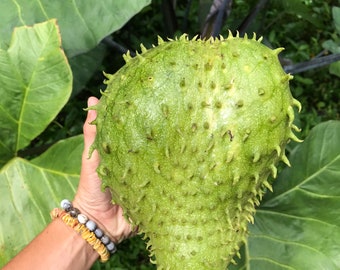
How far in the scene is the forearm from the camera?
1325 millimetres

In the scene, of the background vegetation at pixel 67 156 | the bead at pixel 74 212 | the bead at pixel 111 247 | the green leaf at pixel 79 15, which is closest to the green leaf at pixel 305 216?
the background vegetation at pixel 67 156

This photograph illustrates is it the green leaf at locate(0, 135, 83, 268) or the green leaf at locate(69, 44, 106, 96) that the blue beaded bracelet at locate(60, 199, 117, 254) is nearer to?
the green leaf at locate(0, 135, 83, 268)

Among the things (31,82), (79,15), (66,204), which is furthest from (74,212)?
(79,15)

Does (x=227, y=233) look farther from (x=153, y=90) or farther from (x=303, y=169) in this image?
(x=303, y=169)

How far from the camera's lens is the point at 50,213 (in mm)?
1449

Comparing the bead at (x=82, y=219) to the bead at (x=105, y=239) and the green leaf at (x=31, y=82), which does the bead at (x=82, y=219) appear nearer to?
the bead at (x=105, y=239)

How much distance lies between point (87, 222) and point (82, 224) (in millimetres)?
14

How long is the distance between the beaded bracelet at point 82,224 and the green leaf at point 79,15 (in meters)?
0.43

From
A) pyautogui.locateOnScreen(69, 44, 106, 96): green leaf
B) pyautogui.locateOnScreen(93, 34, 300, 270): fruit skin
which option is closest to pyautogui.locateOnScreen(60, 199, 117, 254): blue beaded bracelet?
pyautogui.locateOnScreen(93, 34, 300, 270): fruit skin

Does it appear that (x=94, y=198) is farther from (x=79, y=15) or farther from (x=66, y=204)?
(x=79, y=15)

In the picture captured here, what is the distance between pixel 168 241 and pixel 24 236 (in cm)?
61

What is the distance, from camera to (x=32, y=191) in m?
1.48

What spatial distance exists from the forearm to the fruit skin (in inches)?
15.3

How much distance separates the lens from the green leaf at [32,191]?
1.47m
